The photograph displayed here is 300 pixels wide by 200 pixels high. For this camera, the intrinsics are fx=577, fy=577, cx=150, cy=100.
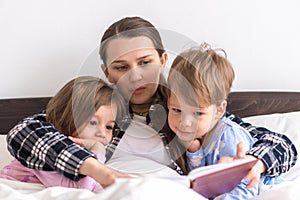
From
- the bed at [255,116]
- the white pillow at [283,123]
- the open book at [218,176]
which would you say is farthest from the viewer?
the white pillow at [283,123]

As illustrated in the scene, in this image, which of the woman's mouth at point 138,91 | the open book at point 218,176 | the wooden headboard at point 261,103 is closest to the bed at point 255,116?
the wooden headboard at point 261,103

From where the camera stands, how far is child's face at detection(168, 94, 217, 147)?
1432 mm

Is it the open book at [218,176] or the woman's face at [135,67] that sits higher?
the woman's face at [135,67]

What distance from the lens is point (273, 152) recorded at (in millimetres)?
1451

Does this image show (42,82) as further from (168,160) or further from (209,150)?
(209,150)

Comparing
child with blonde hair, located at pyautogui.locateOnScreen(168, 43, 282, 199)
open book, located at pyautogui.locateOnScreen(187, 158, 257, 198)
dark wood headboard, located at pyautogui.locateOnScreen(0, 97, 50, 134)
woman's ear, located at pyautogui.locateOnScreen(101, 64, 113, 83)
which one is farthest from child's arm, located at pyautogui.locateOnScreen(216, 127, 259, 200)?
dark wood headboard, located at pyautogui.locateOnScreen(0, 97, 50, 134)

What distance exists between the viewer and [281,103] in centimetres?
197

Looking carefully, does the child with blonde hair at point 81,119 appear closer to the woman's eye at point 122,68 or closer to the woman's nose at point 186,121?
the woman's eye at point 122,68

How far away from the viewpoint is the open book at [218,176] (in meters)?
1.11

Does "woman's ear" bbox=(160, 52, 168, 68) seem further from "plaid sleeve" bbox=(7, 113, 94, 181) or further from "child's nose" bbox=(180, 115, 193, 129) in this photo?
"plaid sleeve" bbox=(7, 113, 94, 181)

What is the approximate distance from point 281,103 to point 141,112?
23.3 inches

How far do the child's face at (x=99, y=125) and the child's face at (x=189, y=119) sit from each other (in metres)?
0.16

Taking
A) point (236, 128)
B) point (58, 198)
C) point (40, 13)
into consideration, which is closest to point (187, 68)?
point (236, 128)

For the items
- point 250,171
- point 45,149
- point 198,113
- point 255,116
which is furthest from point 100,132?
point 255,116
